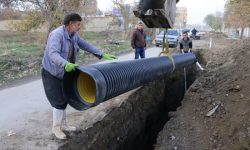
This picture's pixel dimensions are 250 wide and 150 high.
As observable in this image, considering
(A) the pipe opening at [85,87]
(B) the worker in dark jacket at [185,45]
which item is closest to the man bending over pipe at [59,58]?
(A) the pipe opening at [85,87]

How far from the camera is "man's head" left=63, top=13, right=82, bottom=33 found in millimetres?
5050

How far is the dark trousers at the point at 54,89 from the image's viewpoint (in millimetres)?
5230

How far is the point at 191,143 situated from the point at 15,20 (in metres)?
14.8

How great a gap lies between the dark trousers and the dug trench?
2.09ft

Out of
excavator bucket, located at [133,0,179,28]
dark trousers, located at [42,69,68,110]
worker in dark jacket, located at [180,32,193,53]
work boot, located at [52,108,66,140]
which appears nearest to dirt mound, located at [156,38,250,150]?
worker in dark jacket, located at [180,32,193,53]

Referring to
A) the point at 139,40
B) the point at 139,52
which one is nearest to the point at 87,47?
the point at 139,40

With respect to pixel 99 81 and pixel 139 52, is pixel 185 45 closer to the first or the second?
pixel 139 52

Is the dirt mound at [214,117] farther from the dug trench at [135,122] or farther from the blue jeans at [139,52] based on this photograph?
the blue jeans at [139,52]

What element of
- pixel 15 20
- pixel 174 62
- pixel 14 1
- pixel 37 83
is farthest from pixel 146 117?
pixel 15 20

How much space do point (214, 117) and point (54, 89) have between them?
4017 millimetres

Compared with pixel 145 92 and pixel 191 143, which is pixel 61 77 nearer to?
pixel 191 143

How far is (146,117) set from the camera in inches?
365

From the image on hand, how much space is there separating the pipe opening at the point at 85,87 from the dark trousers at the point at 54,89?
270 millimetres

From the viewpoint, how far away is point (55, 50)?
4918 millimetres
